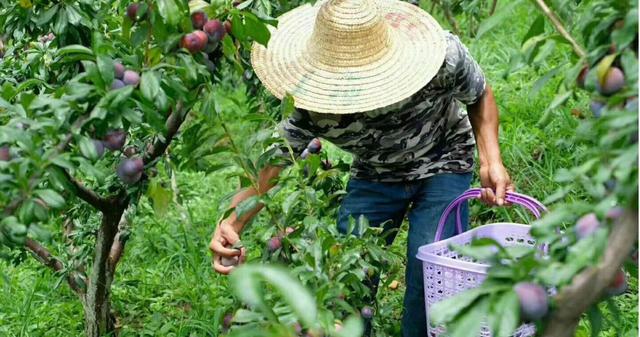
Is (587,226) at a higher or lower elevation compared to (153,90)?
higher

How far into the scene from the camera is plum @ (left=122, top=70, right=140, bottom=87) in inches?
73.5

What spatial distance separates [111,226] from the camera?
107 inches

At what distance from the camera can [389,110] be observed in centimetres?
270

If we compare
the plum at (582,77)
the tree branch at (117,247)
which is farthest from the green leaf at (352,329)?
the tree branch at (117,247)

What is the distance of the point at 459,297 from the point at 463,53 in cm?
146

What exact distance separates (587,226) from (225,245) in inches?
51.7

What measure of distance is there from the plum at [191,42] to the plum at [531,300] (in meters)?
0.88

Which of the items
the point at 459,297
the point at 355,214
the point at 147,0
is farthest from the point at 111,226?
the point at 459,297

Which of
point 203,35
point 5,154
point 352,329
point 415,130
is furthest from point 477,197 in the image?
point 352,329

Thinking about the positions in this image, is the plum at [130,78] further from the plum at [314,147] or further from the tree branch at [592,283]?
the tree branch at [592,283]

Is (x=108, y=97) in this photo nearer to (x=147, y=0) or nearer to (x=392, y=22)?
(x=147, y=0)

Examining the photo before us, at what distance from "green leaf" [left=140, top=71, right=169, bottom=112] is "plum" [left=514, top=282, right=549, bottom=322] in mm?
765

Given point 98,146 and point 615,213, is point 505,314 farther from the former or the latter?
point 98,146

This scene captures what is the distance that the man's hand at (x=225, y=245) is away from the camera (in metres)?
2.45
